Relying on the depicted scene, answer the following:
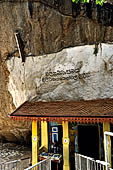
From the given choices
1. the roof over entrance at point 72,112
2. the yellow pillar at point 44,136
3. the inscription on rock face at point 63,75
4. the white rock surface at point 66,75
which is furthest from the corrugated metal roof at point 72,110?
the yellow pillar at point 44,136

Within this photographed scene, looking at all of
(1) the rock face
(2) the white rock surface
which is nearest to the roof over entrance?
(2) the white rock surface

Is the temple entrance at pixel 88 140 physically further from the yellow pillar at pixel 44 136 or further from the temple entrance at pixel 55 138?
the yellow pillar at pixel 44 136

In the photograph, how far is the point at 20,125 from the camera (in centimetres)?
1120

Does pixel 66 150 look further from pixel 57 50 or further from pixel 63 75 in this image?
pixel 57 50

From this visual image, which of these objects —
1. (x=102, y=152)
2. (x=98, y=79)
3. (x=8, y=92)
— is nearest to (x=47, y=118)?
(x=98, y=79)

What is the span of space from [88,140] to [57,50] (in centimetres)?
530

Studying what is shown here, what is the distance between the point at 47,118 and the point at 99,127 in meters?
3.51

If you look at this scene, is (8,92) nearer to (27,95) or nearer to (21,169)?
(27,95)

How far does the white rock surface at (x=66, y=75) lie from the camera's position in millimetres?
7676

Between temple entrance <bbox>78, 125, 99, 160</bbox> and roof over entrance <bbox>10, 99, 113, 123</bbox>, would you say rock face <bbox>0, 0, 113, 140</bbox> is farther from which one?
temple entrance <bbox>78, 125, 99, 160</bbox>

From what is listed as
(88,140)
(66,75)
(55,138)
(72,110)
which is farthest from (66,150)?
(66,75)

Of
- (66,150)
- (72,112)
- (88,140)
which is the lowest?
(88,140)

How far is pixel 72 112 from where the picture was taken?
6.23 meters

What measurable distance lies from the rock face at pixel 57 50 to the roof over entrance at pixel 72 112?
1.06 metres
